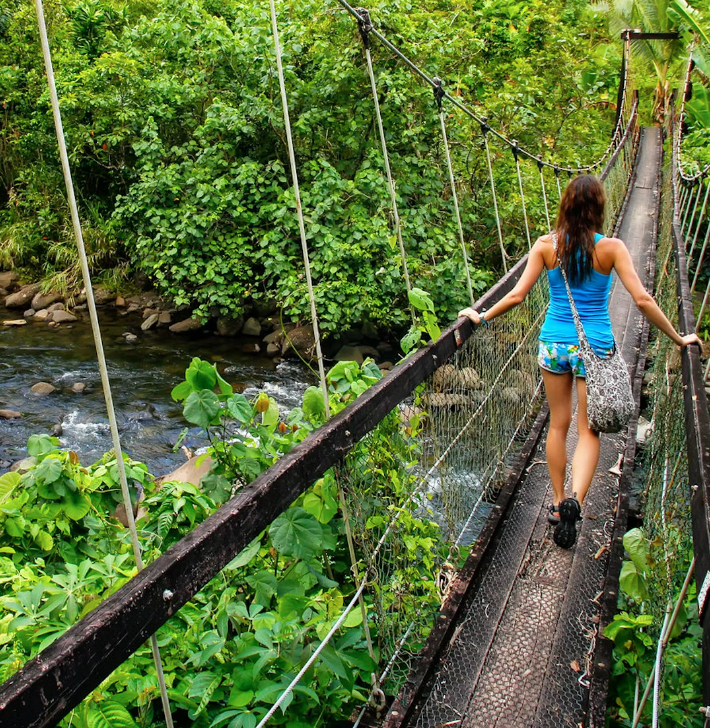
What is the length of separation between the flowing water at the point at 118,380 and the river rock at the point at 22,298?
13cm

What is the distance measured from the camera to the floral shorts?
6.28 feet

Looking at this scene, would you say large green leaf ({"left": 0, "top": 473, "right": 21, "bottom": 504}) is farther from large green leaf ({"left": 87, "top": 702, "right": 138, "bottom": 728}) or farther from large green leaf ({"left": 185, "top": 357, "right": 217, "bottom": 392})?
large green leaf ({"left": 87, "top": 702, "right": 138, "bottom": 728})

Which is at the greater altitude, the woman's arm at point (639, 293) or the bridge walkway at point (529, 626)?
the woman's arm at point (639, 293)

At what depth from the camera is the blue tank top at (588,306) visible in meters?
1.86

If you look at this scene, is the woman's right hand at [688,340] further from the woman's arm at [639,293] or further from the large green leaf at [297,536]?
the large green leaf at [297,536]

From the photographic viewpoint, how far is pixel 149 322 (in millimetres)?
8023

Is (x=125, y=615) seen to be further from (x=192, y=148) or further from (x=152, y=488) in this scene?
(x=192, y=148)

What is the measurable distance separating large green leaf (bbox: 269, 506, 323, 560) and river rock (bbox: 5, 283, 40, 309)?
331 inches

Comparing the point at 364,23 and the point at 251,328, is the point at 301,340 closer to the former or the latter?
the point at 251,328

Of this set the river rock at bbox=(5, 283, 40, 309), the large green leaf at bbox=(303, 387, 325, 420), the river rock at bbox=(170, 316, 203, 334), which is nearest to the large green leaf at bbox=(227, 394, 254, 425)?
the large green leaf at bbox=(303, 387, 325, 420)

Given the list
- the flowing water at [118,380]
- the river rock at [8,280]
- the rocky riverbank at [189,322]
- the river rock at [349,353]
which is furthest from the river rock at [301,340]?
the river rock at [8,280]

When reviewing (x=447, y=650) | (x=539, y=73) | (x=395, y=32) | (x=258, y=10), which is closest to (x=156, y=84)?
(x=258, y=10)

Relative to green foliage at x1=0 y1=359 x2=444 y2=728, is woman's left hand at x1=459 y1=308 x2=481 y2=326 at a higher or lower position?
higher

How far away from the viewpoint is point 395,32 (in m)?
6.36
